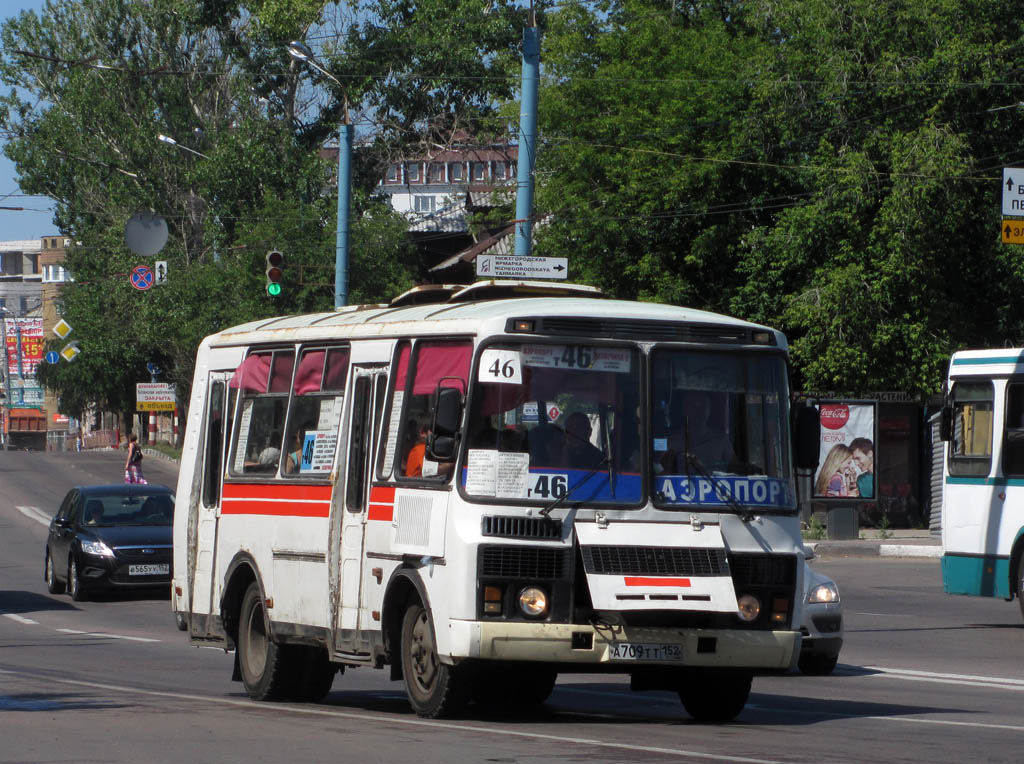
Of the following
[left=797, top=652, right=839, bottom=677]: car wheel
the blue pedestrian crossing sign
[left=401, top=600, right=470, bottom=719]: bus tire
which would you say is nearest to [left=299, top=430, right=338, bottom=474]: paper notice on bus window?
[left=401, top=600, right=470, bottom=719]: bus tire

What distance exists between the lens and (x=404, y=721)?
1060cm

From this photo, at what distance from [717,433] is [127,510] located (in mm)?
16691

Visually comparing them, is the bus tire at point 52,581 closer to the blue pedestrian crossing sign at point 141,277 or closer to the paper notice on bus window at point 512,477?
the paper notice on bus window at point 512,477

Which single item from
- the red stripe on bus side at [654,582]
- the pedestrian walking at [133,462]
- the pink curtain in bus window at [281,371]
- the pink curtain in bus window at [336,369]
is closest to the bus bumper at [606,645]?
the red stripe on bus side at [654,582]

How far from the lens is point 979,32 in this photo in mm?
36719

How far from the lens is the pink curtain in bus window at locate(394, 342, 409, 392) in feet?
36.7

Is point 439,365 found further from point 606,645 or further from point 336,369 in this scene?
point 606,645

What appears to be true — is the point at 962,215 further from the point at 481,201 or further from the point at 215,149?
the point at 481,201

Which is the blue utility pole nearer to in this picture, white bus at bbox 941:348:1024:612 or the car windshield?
white bus at bbox 941:348:1024:612

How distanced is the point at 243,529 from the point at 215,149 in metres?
47.6

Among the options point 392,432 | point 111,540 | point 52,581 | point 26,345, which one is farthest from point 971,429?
point 26,345

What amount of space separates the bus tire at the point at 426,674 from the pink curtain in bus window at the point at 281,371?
8.78 feet

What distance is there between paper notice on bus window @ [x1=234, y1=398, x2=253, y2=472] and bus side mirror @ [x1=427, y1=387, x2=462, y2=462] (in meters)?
3.49

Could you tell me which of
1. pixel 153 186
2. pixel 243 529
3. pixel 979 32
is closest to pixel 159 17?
pixel 153 186
